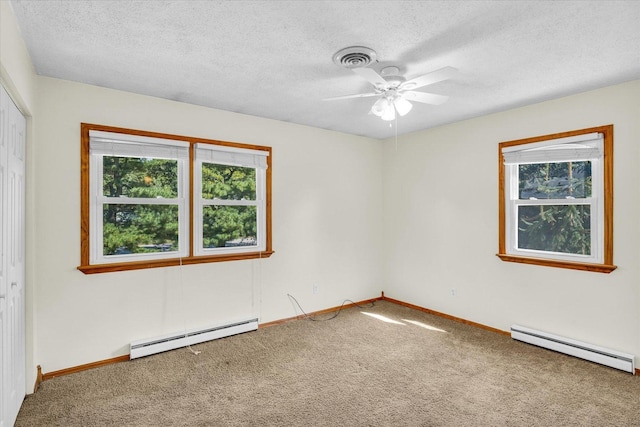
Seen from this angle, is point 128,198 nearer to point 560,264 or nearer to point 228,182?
point 228,182

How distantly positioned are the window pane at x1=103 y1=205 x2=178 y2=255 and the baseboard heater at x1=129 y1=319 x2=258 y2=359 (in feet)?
2.78

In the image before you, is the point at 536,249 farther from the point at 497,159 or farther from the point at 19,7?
the point at 19,7

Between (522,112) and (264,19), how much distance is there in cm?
294

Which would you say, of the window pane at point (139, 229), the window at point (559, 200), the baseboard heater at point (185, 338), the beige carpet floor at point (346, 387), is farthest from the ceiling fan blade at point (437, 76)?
the baseboard heater at point (185, 338)

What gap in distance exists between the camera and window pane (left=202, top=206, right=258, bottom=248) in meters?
3.76

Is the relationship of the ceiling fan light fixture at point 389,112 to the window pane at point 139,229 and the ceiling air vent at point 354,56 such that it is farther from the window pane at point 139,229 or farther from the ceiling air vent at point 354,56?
the window pane at point 139,229

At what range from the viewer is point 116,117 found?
3145 mm

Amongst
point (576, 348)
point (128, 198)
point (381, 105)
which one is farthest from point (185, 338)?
point (576, 348)

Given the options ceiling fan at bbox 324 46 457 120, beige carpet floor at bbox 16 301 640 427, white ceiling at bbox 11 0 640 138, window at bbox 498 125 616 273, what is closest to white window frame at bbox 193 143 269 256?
white ceiling at bbox 11 0 640 138

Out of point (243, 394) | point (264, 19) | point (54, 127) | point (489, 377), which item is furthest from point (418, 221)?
point (54, 127)

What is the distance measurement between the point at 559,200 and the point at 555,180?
214 mm

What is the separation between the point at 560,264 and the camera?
337 cm

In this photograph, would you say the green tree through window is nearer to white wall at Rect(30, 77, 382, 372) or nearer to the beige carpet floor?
white wall at Rect(30, 77, 382, 372)

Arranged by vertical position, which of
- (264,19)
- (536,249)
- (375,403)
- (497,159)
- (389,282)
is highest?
(264,19)
